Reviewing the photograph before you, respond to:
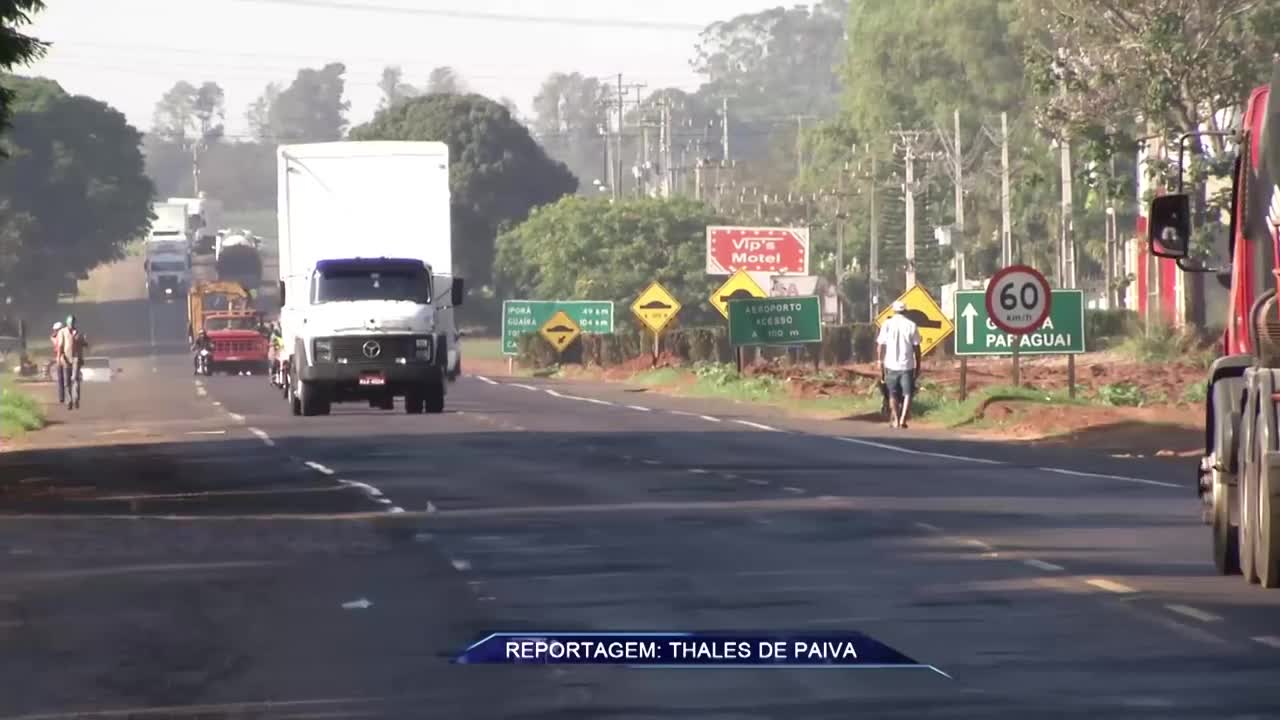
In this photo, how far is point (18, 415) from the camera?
46219mm

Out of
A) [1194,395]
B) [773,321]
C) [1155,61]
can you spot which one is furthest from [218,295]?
[1194,395]

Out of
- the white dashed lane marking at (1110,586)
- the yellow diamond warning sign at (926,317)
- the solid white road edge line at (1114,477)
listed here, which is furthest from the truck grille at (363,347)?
the white dashed lane marking at (1110,586)

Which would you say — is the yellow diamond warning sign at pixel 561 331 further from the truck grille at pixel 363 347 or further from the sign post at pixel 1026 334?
the truck grille at pixel 363 347

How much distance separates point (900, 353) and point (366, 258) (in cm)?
824

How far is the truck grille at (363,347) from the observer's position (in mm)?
42469

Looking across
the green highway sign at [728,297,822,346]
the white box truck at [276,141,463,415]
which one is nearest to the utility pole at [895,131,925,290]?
the green highway sign at [728,297,822,346]

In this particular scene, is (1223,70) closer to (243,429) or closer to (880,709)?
(243,429)

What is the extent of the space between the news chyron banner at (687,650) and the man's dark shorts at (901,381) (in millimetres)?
26725

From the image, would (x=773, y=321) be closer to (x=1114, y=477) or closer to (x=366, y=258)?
(x=366, y=258)

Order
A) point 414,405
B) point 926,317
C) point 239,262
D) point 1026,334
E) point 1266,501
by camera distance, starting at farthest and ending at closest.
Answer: point 239,262 < point 926,317 < point 414,405 < point 1026,334 < point 1266,501

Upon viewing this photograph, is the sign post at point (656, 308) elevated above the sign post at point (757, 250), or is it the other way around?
the sign post at point (757, 250)

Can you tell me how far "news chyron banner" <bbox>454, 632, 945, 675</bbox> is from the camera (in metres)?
13.1

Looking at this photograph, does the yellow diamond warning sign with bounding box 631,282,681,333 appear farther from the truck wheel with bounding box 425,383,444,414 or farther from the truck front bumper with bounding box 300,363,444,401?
the truck front bumper with bounding box 300,363,444,401

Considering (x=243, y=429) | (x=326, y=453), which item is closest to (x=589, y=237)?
(x=243, y=429)
